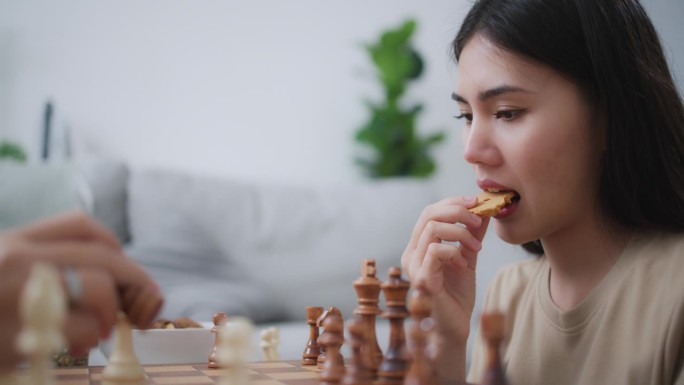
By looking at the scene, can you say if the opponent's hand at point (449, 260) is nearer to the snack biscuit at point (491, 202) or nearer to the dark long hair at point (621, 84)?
the snack biscuit at point (491, 202)

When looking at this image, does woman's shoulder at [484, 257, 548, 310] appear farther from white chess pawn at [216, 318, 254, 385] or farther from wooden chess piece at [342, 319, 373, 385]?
white chess pawn at [216, 318, 254, 385]

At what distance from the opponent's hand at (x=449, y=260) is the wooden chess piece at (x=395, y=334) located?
507mm

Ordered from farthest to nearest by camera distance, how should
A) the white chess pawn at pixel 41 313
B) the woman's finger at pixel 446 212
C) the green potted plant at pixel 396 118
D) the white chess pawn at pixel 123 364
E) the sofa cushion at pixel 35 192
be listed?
the green potted plant at pixel 396 118 < the sofa cushion at pixel 35 192 < the woman's finger at pixel 446 212 < the white chess pawn at pixel 123 364 < the white chess pawn at pixel 41 313

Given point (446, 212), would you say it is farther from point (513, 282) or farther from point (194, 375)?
point (194, 375)

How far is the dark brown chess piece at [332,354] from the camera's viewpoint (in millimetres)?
761

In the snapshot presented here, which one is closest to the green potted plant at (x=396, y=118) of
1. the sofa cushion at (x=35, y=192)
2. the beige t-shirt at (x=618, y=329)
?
the sofa cushion at (x=35, y=192)

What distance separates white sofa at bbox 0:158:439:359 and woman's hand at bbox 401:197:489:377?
1346 millimetres

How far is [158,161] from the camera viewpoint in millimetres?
3662

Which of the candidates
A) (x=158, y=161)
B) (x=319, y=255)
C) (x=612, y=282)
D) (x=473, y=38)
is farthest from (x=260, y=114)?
(x=612, y=282)

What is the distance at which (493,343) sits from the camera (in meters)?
0.61

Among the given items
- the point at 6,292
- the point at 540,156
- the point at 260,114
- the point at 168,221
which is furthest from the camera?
the point at 260,114

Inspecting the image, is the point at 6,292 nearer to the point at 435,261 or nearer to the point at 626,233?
the point at 435,261

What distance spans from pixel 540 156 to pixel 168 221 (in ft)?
6.52

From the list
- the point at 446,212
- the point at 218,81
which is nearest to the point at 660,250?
the point at 446,212
